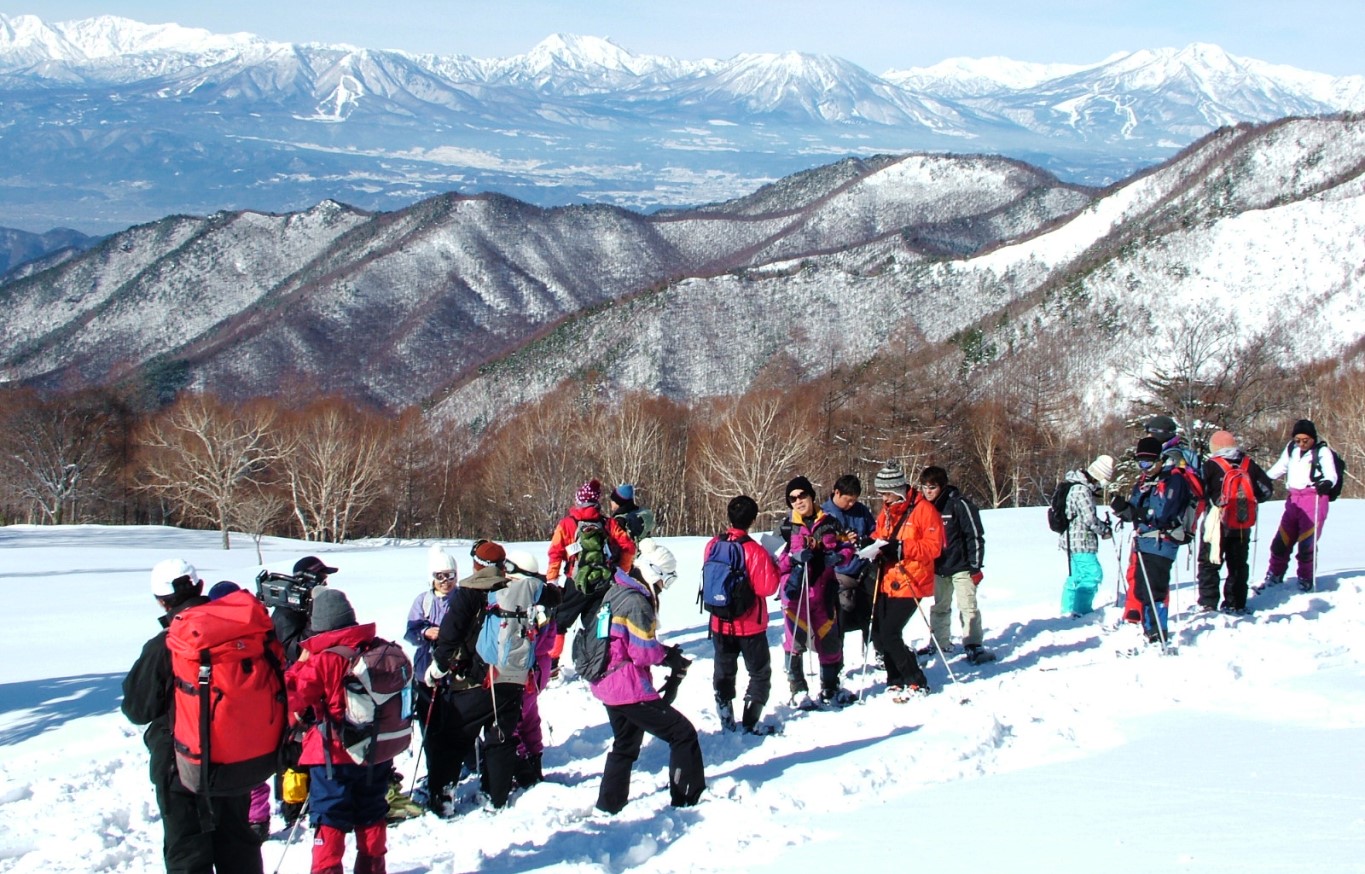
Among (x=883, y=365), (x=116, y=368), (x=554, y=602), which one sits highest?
(x=116, y=368)

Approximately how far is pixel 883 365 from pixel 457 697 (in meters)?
60.9

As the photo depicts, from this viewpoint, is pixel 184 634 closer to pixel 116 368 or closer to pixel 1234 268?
pixel 1234 268

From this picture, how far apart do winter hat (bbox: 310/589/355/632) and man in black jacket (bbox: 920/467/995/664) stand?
4767 millimetres

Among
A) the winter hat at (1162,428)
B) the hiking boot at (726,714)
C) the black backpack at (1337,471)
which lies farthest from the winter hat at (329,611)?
the black backpack at (1337,471)

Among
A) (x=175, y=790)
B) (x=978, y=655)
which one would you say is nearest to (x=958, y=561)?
(x=978, y=655)

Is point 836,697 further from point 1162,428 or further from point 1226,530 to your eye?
point 1226,530

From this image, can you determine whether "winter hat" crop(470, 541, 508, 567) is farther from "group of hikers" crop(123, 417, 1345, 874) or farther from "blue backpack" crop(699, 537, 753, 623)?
"blue backpack" crop(699, 537, 753, 623)

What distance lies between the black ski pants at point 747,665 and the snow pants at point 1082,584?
4.18 metres

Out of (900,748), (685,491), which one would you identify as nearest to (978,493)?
(685,491)

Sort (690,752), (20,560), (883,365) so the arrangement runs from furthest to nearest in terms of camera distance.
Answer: (883,365)
(20,560)
(690,752)

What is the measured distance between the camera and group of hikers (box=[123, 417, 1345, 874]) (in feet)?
14.9

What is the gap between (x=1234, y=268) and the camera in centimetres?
7700

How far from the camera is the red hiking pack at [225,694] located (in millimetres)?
4352

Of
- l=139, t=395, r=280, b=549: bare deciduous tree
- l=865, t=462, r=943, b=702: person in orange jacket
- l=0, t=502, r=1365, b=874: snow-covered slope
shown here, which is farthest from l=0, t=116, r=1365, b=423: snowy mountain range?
l=865, t=462, r=943, b=702: person in orange jacket
